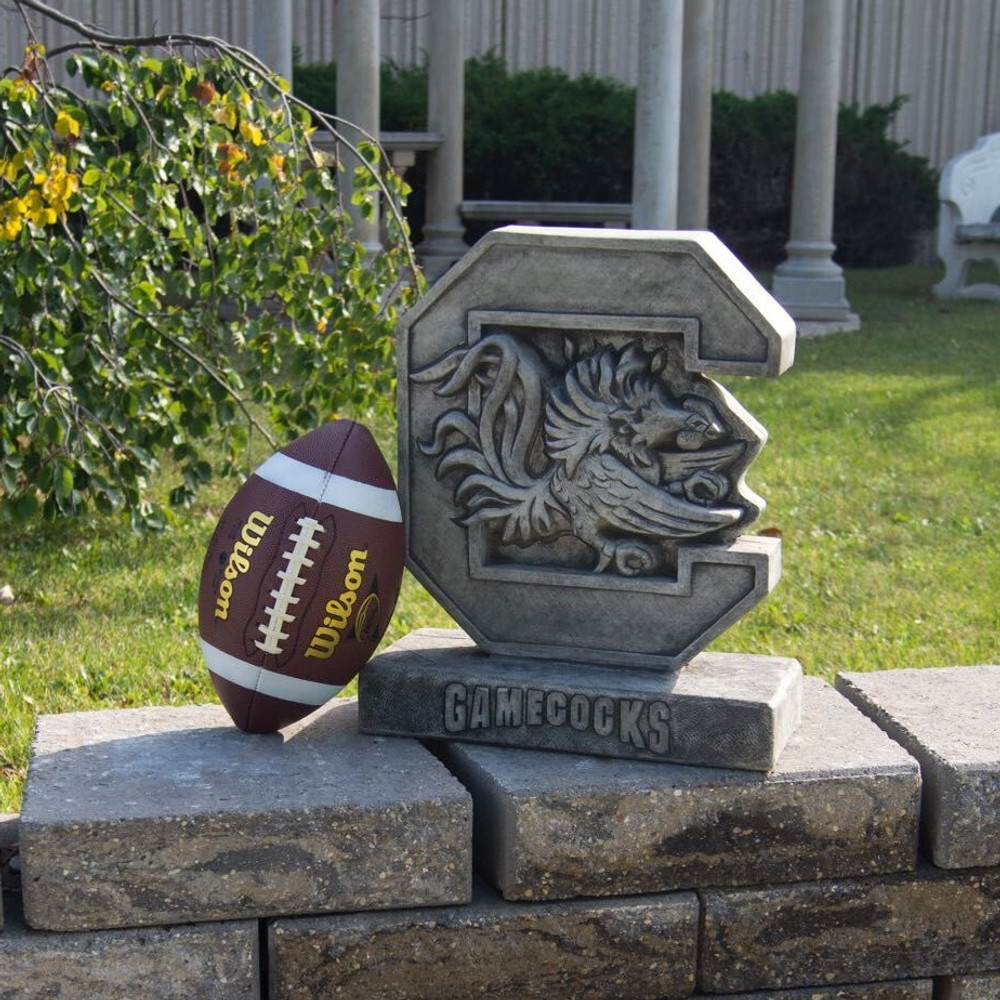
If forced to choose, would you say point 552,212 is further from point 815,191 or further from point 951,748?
point 951,748

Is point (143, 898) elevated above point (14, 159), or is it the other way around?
point (14, 159)

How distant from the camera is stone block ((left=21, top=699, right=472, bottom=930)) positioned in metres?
2.46

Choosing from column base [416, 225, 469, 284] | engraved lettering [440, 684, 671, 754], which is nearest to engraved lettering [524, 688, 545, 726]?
engraved lettering [440, 684, 671, 754]

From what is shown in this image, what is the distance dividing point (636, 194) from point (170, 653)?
5405mm

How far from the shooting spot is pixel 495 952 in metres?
2.61

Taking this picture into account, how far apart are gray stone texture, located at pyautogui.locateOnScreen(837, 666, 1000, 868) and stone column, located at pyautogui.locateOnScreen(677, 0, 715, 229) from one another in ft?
27.3

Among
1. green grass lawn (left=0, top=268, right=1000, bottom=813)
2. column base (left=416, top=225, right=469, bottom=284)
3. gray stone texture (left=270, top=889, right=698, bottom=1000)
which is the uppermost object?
column base (left=416, top=225, right=469, bottom=284)

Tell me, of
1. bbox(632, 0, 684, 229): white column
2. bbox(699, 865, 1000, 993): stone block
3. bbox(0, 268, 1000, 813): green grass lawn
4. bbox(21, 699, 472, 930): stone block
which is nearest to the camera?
bbox(21, 699, 472, 930): stone block

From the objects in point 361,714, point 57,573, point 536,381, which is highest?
point 536,381

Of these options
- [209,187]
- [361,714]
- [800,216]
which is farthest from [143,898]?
[800,216]

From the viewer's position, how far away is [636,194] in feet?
29.3

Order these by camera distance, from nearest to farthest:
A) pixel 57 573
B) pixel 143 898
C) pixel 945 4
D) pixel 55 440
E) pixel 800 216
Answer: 1. pixel 143 898
2. pixel 55 440
3. pixel 57 573
4. pixel 800 216
5. pixel 945 4

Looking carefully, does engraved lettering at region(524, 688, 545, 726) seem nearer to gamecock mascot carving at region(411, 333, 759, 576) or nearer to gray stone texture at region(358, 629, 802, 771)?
gray stone texture at region(358, 629, 802, 771)

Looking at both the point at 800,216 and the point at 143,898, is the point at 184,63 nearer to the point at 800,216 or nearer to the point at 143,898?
the point at 143,898
